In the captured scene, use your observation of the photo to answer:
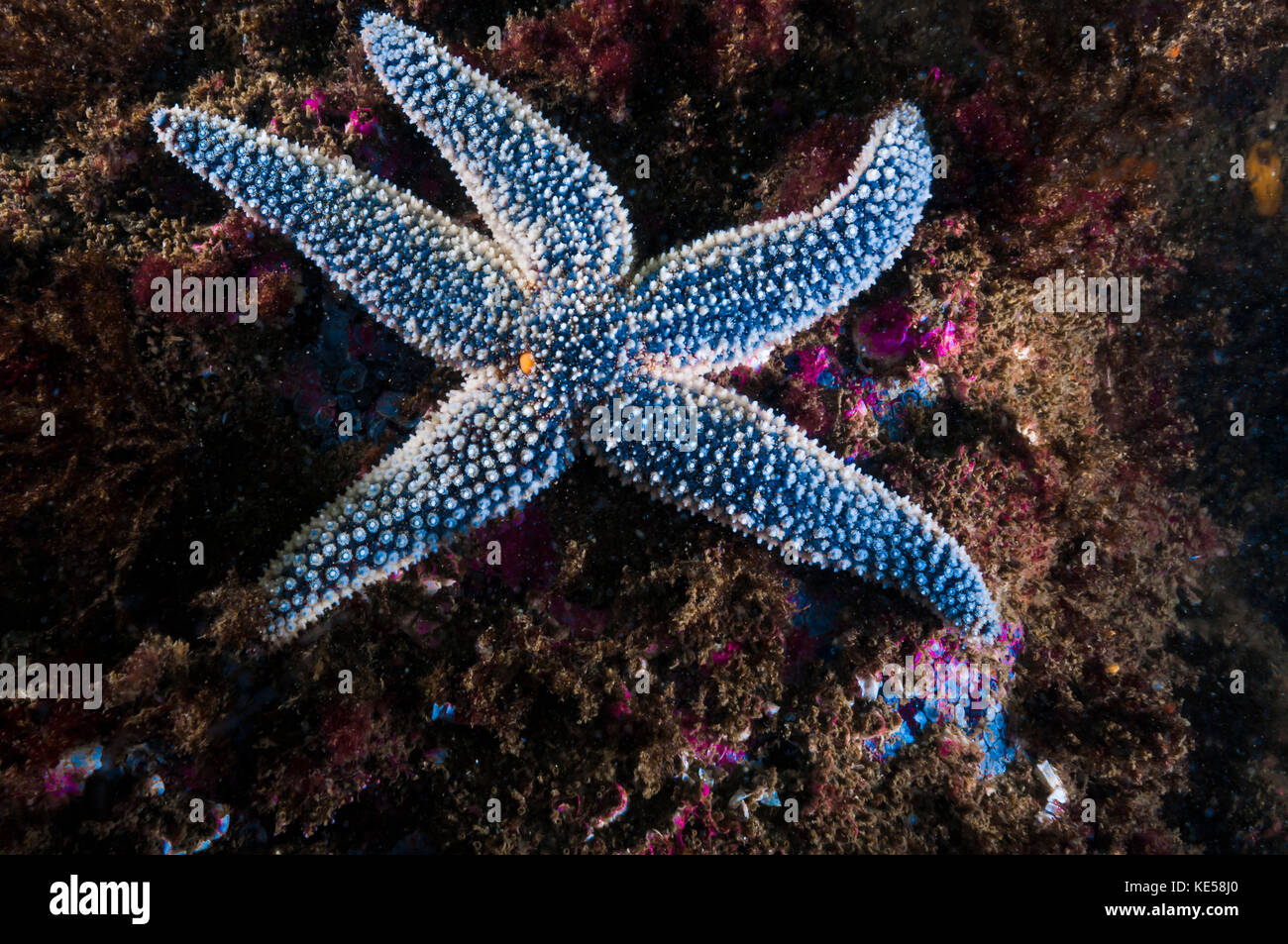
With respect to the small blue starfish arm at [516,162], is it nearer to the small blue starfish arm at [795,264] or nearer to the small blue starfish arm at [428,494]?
the small blue starfish arm at [795,264]

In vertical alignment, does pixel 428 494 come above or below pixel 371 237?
below

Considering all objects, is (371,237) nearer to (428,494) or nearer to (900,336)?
(428,494)

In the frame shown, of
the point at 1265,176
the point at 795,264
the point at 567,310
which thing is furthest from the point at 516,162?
the point at 1265,176

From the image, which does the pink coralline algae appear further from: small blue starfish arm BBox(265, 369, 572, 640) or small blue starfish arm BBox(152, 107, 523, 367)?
small blue starfish arm BBox(152, 107, 523, 367)

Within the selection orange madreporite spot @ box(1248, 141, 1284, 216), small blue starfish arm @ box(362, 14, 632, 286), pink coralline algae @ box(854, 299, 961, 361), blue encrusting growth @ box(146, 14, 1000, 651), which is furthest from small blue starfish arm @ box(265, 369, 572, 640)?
orange madreporite spot @ box(1248, 141, 1284, 216)
